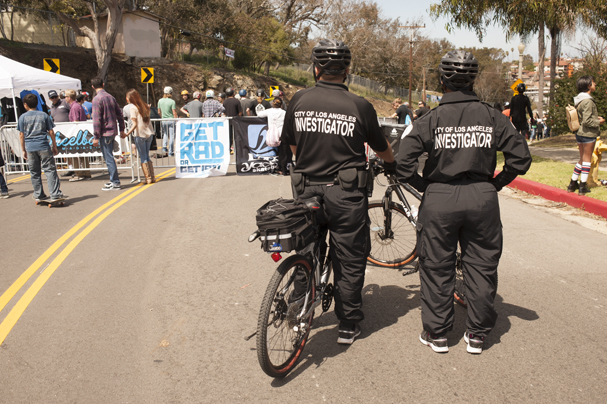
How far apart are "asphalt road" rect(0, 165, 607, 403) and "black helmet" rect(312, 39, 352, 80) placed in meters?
2.04

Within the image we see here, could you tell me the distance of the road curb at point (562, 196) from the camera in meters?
7.89

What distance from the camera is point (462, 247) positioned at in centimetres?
372

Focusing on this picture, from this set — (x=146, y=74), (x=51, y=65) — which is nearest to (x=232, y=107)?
(x=146, y=74)

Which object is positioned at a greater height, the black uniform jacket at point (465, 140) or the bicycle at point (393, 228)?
the black uniform jacket at point (465, 140)

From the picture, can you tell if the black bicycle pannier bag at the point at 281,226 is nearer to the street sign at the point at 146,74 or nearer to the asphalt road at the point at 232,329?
the asphalt road at the point at 232,329

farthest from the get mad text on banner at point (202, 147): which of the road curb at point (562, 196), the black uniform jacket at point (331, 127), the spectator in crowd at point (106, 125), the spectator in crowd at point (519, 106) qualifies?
the black uniform jacket at point (331, 127)

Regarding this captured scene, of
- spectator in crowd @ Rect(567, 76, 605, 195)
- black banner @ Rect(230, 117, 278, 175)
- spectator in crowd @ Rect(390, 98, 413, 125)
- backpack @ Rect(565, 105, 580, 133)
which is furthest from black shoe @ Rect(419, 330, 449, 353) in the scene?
spectator in crowd @ Rect(390, 98, 413, 125)

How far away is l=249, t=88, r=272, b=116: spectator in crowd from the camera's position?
597 inches

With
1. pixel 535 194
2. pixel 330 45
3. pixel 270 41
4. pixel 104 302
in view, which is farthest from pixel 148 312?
pixel 270 41

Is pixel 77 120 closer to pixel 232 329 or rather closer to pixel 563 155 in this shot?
pixel 232 329

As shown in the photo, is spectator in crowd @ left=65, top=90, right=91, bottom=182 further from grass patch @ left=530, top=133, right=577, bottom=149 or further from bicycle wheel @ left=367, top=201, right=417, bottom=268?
grass patch @ left=530, top=133, right=577, bottom=149

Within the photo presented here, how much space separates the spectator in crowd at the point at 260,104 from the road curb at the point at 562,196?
301 inches

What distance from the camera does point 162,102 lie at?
587 inches

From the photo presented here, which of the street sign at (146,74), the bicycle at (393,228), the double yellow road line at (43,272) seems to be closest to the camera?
the double yellow road line at (43,272)
